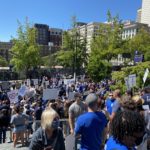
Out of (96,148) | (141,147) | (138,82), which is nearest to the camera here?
(141,147)

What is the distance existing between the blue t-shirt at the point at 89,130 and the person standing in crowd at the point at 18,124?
6.73m

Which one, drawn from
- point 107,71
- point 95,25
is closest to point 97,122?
point 107,71

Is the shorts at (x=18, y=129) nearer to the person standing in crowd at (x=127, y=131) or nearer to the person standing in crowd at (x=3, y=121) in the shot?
the person standing in crowd at (x=3, y=121)

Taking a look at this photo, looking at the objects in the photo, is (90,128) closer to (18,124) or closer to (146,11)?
(18,124)

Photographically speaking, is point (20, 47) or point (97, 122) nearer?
point (97, 122)

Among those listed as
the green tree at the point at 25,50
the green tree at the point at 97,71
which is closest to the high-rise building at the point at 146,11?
the green tree at the point at 25,50

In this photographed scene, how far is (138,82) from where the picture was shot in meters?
22.5

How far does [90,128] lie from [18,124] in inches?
277

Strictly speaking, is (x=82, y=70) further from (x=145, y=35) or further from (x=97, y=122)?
(x=97, y=122)

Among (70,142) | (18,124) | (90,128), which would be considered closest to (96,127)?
(90,128)

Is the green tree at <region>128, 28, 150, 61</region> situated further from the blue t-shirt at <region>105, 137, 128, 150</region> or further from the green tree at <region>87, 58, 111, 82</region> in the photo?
the blue t-shirt at <region>105, 137, 128, 150</region>

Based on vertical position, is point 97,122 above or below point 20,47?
below

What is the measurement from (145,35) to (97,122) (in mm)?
55010

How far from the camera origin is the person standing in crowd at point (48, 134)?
14.1 ft
